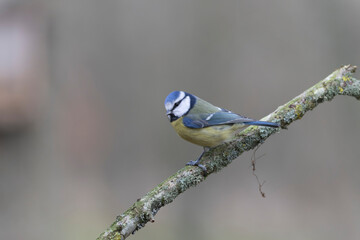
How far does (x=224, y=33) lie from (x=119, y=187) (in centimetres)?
168

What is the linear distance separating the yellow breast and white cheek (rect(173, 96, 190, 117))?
2.9 inches

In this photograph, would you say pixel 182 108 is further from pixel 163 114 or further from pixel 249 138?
pixel 163 114

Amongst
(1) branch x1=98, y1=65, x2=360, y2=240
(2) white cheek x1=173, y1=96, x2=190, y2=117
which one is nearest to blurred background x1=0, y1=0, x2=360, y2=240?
(2) white cheek x1=173, y1=96, x2=190, y2=117

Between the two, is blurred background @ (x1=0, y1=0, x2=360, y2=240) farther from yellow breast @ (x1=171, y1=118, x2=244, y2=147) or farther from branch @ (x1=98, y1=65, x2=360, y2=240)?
branch @ (x1=98, y1=65, x2=360, y2=240)

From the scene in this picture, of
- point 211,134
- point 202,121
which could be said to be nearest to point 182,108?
point 202,121

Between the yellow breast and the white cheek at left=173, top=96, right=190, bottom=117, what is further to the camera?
the white cheek at left=173, top=96, right=190, bottom=117

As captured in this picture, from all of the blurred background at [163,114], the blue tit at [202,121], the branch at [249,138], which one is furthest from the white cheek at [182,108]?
the blurred background at [163,114]

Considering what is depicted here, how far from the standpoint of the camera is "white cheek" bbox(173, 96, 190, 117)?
183cm

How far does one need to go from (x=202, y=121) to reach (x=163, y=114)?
1.49 m

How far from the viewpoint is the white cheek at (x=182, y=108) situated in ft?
6.02

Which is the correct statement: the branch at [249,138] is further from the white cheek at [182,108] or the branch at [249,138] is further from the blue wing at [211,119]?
the white cheek at [182,108]

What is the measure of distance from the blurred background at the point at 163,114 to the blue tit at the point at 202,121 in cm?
136

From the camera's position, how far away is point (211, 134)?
1.67 meters

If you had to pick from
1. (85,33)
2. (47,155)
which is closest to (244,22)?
(85,33)
